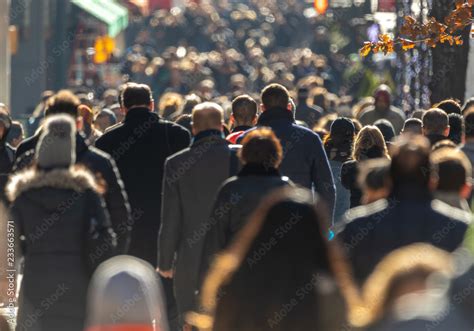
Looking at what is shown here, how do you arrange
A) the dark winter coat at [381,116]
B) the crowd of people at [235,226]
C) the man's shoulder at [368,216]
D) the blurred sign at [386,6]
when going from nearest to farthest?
1. the crowd of people at [235,226]
2. the man's shoulder at [368,216]
3. the dark winter coat at [381,116]
4. the blurred sign at [386,6]

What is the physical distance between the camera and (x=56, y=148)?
8508 mm

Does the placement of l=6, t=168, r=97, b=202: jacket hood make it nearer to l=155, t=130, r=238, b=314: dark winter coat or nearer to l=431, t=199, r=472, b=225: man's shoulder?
l=431, t=199, r=472, b=225: man's shoulder

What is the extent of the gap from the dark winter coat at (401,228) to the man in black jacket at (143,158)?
3.75m

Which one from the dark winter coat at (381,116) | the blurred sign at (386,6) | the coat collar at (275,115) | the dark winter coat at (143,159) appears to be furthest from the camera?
the blurred sign at (386,6)

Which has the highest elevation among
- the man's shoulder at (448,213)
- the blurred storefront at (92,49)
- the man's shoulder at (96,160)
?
the man's shoulder at (448,213)

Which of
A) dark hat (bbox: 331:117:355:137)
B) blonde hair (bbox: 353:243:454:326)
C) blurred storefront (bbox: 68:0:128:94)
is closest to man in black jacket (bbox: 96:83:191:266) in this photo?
dark hat (bbox: 331:117:355:137)

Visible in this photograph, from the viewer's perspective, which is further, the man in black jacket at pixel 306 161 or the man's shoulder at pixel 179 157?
the man in black jacket at pixel 306 161

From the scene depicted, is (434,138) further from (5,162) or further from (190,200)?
(5,162)

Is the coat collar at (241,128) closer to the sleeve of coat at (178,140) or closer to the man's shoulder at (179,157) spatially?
the sleeve of coat at (178,140)

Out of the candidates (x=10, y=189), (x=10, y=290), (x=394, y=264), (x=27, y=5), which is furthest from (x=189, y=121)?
(x=27, y=5)

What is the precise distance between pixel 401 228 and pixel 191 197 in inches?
120

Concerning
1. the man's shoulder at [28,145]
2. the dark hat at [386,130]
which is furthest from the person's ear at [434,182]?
the dark hat at [386,130]

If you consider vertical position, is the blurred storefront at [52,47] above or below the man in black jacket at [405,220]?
below

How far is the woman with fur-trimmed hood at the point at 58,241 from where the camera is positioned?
8273 mm
